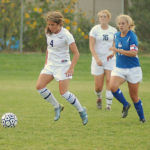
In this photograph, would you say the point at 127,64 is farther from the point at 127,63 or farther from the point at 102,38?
the point at 102,38

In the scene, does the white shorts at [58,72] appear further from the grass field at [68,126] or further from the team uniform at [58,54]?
the grass field at [68,126]

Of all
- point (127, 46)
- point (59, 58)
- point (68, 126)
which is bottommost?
point (68, 126)

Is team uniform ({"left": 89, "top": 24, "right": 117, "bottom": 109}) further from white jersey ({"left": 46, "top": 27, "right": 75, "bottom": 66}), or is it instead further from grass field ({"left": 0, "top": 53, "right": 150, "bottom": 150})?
white jersey ({"left": 46, "top": 27, "right": 75, "bottom": 66})

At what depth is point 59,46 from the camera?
8.93m

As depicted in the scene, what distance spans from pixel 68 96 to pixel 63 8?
1605cm

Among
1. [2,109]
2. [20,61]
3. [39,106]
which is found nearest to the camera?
[2,109]

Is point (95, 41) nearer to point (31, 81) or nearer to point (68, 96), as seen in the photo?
point (68, 96)

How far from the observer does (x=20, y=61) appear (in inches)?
901

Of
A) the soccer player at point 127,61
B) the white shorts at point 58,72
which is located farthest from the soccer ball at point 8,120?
the soccer player at point 127,61

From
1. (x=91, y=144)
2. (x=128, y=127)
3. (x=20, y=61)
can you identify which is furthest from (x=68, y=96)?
(x=20, y=61)

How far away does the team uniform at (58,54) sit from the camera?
8859mm

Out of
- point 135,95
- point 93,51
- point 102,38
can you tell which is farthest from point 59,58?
point 102,38

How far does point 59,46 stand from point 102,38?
2.85 meters

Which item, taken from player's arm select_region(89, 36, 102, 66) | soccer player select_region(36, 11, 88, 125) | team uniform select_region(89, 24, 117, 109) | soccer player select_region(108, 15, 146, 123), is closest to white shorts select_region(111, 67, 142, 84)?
soccer player select_region(108, 15, 146, 123)
